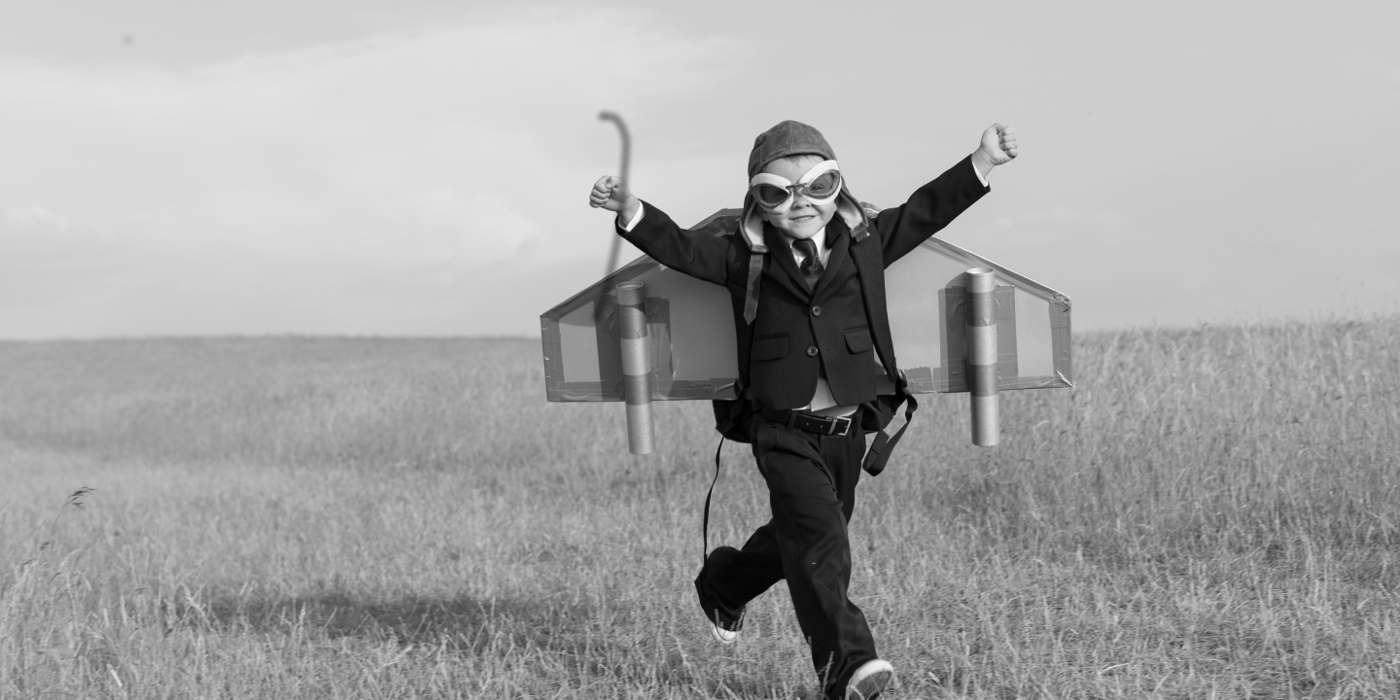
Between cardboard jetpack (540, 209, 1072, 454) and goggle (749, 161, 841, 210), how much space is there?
0.39 meters

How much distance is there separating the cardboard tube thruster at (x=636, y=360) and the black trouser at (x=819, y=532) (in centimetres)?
61

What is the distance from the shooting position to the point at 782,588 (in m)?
5.94

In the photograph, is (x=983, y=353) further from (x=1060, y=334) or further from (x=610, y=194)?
(x=610, y=194)

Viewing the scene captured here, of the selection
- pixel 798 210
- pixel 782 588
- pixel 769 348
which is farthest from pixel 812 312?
pixel 782 588

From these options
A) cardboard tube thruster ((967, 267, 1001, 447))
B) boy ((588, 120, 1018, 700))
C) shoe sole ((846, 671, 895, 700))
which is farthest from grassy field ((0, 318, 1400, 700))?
cardboard tube thruster ((967, 267, 1001, 447))

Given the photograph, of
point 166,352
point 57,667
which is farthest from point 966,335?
point 166,352

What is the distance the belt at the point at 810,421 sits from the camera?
163 inches

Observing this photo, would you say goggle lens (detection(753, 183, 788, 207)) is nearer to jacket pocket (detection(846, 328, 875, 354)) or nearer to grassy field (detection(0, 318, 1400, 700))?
jacket pocket (detection(846, 328, 875, 354))

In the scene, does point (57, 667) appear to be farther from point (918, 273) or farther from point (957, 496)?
point (957, 496)

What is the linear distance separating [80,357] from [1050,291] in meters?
31.3

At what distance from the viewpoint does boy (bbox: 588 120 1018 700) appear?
13.3 ft

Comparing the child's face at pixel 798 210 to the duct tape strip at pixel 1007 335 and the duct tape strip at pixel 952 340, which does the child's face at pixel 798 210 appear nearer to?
the duct tape strip at pixel 952 340

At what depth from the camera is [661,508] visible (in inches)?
311

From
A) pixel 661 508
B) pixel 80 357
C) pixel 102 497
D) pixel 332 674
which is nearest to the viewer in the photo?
pixel 332 674
